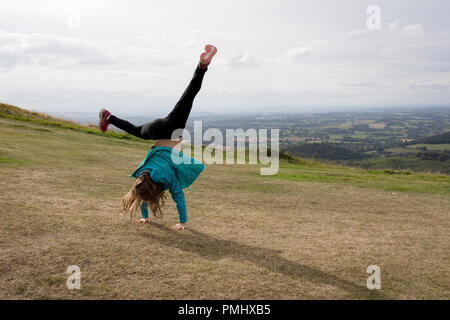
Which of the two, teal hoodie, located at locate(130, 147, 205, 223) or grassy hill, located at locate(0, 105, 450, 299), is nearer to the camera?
grassy hill, located at locate(0, 105, 450, 299)

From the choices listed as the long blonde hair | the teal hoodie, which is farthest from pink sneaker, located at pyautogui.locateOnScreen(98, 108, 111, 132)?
the long blonde hair

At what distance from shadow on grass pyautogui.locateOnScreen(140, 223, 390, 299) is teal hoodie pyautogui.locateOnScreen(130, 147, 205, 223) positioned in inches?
22.8

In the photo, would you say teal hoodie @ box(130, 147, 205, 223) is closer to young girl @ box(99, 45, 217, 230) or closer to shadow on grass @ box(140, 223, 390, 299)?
young girl @ box(99, 45, 217, 230)

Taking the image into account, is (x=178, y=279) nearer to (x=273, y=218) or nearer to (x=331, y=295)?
(x=331, y=295)

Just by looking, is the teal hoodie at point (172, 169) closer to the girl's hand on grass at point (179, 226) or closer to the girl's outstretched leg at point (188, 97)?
the girl's hand on grass at point (179, 226)

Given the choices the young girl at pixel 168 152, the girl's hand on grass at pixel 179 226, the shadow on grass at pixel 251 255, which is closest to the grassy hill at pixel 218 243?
the shadow on grass at pixel 251 255

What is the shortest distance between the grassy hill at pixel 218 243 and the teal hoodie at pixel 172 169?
2.49ft

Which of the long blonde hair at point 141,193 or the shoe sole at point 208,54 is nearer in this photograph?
the long blonde hair at point 141,193

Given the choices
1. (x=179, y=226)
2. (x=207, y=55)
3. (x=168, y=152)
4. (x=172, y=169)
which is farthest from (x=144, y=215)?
(x=207, y=55)

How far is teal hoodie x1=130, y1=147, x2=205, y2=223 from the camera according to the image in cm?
659

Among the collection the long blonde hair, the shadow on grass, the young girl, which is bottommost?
the shadow on grass

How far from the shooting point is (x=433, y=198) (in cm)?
1138

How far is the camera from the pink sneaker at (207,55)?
6613 millimetres
